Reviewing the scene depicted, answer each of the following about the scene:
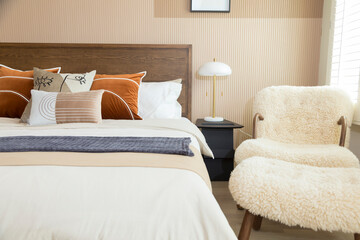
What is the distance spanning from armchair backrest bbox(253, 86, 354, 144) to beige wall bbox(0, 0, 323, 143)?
652 millimetres

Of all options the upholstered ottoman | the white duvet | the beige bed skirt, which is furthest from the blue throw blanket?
the upholstered ottoman

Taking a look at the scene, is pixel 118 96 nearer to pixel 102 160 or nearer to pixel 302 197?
pixel 102 160

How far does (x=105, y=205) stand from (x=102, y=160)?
0.24 metres

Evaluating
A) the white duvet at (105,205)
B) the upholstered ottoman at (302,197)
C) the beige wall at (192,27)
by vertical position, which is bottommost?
the upholstered ottoman at (302,197)

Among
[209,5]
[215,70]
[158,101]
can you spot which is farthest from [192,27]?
[158,101]

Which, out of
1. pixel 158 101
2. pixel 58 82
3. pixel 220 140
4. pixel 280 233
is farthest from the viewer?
pixel 220 140

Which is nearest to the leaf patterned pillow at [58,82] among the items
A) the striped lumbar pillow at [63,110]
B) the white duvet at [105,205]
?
the striped lumbar pillow at [63,110]

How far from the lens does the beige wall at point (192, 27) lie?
2738mm

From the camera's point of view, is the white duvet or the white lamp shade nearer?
the white duvet

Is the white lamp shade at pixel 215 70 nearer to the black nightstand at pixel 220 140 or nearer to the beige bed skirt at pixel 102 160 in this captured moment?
the black nightstand at pixel 220 140

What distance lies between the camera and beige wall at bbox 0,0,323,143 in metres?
2.74

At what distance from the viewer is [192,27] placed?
2768 millimetres

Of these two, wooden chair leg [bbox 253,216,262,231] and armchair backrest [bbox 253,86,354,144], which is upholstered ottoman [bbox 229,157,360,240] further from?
armchair backrest [bbox 253,86,354,144]

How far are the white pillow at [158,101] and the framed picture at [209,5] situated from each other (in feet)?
2.80
